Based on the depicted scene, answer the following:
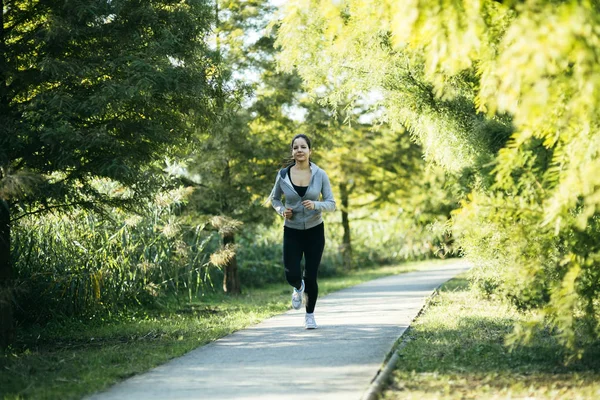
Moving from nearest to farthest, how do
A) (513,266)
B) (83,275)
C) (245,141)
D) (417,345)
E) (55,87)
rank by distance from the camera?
(513,266)
(417,345)
(55,87)
(83,275)
(245,141)

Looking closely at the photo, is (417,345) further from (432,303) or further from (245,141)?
(245,141)

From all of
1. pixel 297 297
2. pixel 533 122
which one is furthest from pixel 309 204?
pixel 533 122

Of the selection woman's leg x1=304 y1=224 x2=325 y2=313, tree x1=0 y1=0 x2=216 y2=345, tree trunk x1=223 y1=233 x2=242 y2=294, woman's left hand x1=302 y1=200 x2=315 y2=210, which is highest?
tree x1=0 y1=0 x2=216 y2=345

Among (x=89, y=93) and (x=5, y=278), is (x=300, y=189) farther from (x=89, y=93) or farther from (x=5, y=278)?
(x=5, y=278)

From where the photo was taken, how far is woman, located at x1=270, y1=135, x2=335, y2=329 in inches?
324

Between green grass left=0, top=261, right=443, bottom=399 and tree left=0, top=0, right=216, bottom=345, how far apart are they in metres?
0.87

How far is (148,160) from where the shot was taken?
26.2 ft

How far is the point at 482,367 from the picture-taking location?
6.08 meters

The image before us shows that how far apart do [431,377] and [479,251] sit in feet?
11.2

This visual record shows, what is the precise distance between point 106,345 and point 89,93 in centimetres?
275

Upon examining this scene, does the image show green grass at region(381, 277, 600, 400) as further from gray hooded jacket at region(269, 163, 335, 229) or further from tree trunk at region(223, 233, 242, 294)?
tree trunk at region(223, 233, 242, 294)

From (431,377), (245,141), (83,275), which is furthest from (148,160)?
(245,141)

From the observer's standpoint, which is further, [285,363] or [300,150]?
[300,150]

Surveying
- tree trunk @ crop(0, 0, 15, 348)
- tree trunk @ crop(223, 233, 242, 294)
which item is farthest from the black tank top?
tree trunk @ crop(223, 233, 242, 294)
